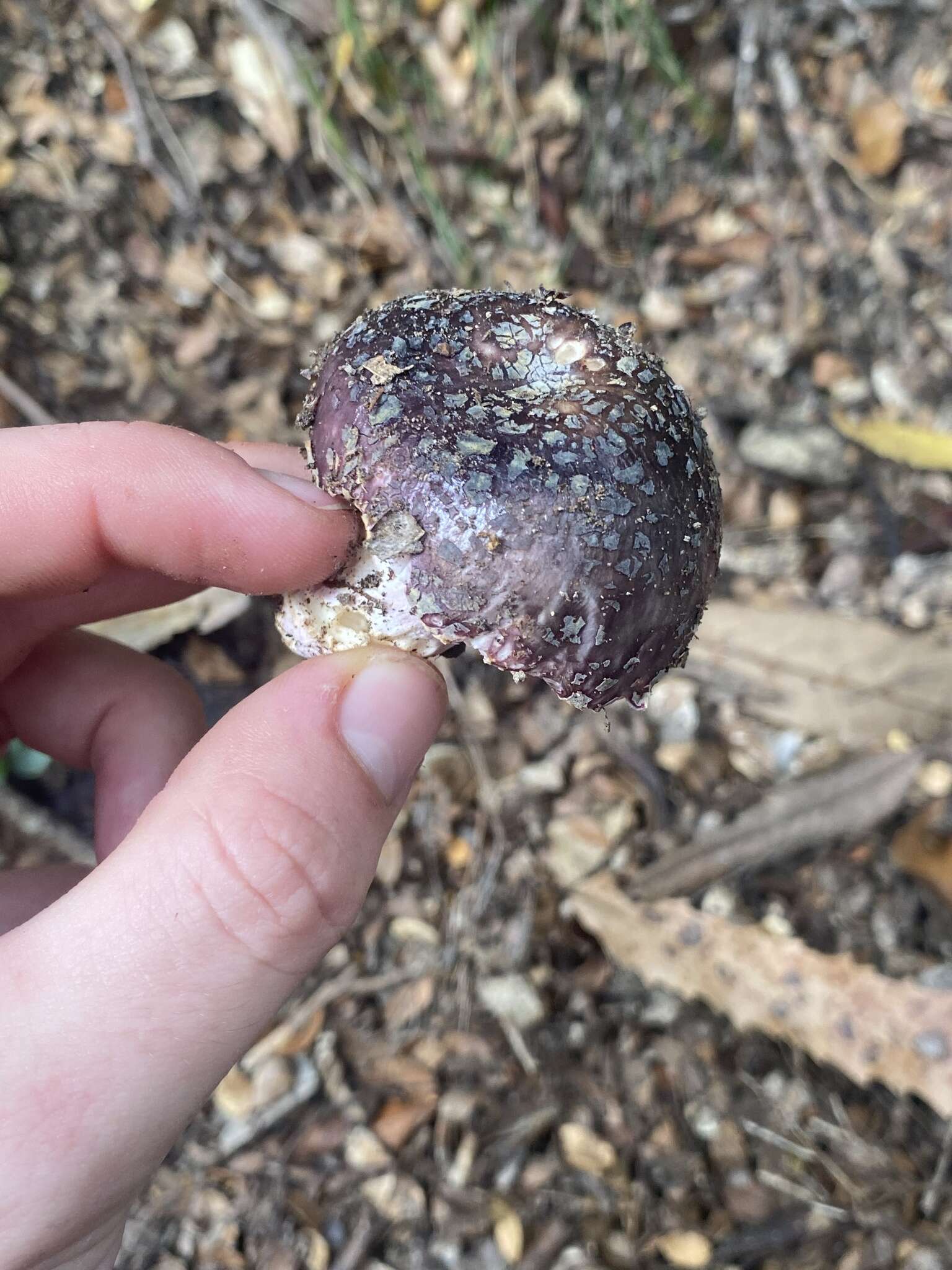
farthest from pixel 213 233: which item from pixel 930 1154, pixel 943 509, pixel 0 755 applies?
pixel 930 1154

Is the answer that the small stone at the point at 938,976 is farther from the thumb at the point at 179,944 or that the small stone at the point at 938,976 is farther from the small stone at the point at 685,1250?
the thumb at the point at 179,944

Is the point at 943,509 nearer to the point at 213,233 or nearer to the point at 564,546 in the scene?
the point at 564,546

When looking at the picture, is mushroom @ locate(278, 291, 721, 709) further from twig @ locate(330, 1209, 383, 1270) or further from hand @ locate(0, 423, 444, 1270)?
twig @ locate(330, 1209, 383, 1270)

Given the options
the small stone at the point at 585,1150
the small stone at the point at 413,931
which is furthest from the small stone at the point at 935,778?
the small stone at the point at 413,931

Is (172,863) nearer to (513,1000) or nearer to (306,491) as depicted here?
(306,491)

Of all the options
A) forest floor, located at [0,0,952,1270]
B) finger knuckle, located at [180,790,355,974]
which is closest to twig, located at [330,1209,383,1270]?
forest floor, located at [0,0,952,1270]

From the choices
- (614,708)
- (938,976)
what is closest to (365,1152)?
(614,708)

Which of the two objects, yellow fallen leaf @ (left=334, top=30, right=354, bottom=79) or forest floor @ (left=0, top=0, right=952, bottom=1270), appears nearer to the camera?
forest floor @ (left=0, top=0, right=952, bottom=1270)
